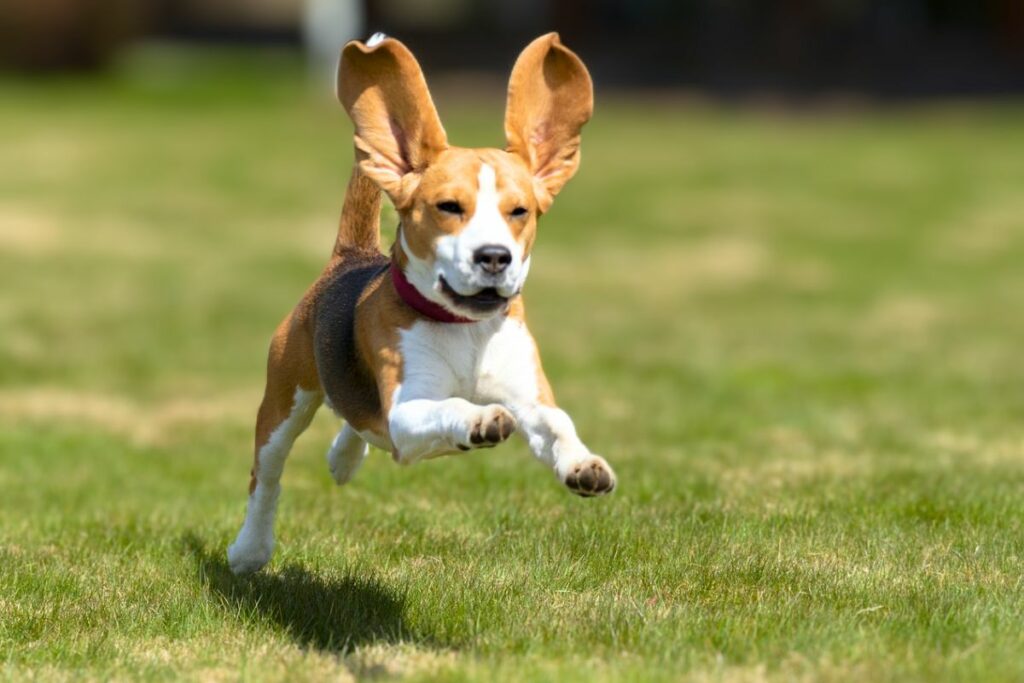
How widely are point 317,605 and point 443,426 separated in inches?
50.5

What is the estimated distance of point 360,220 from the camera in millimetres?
7305

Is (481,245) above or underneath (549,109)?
underneath

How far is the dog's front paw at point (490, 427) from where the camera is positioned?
5320 millimetres

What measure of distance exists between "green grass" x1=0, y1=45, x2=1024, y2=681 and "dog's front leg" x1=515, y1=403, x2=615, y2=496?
60 cm

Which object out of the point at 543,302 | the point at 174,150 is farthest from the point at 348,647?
the point at 174,150

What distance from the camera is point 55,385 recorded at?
13461 millimetres

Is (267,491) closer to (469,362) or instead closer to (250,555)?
(250,555)

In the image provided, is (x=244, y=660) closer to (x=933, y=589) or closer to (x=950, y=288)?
(x=933, y=589)

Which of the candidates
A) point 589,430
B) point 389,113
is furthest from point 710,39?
point 389,113

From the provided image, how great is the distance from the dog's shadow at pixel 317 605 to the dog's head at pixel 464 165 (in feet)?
3.98

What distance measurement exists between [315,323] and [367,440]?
1.83ft

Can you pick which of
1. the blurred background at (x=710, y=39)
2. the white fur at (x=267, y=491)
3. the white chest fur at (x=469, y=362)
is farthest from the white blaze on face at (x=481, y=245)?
the blurred background at (x=710, y=39)

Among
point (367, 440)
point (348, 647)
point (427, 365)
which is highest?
point (427, 365)

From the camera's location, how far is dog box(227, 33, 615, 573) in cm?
566
